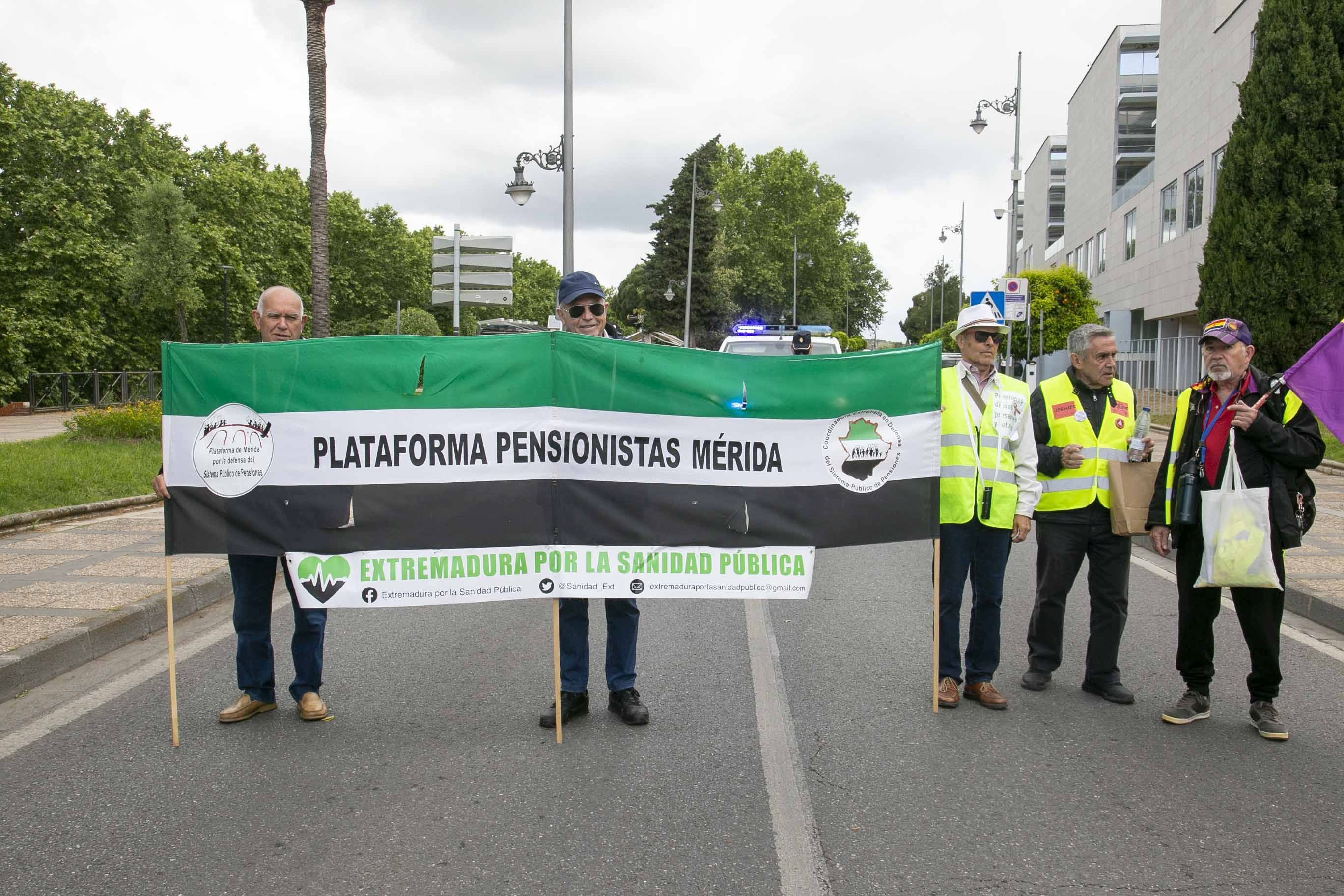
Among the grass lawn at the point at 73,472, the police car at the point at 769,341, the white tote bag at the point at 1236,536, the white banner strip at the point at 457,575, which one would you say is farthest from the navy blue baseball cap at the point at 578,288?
the grass lawn at the point at 73,472

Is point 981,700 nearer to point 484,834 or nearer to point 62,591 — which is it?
point 484,834

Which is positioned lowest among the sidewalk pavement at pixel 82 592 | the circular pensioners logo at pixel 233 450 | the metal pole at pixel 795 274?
the sidewalk pavement at pixel 82 592

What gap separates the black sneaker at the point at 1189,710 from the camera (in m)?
5.17

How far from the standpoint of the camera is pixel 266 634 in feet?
17.1

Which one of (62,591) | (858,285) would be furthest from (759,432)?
(858,285)

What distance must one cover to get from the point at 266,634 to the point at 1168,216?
1719 inches

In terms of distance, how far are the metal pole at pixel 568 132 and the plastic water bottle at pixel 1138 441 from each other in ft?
51.9

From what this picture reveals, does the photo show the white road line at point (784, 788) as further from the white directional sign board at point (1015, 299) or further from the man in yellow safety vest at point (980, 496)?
the white directional sign board at point (1015, 299)

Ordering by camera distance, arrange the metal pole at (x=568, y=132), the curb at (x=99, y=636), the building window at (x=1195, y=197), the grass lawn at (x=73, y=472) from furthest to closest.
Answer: the building window at (x=1195, y=197)
the metal pole at (x=568, y=132)
the grass lawn at (x=73, y=472)
the curb at (x=99, y=636)

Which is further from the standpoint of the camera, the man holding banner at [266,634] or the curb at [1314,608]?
the curb at [1314,608]

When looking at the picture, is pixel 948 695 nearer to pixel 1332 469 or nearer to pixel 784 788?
pixel 784 788

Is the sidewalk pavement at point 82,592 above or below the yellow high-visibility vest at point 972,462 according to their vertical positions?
below

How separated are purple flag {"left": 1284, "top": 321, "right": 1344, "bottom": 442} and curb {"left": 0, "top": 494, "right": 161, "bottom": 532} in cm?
917

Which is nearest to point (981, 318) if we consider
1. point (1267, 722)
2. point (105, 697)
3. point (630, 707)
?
point (1267, 722)
